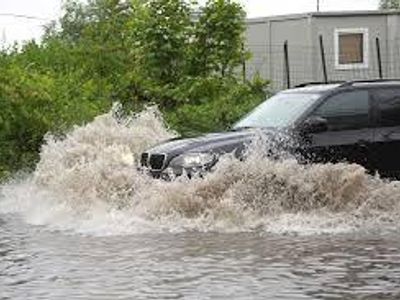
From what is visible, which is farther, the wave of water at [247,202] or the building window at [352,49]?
the building window at [352,49]

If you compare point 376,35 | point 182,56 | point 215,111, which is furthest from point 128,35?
point 376,35

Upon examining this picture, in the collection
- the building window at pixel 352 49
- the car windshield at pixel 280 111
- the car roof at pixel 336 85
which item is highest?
the building window at pixel 352 49

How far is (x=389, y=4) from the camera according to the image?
74.2m

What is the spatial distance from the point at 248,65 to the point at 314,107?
17231 mm

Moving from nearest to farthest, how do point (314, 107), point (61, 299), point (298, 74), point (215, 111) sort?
point (61, 299) < point (314, 107) < point (215, 111) < point (298, 74)

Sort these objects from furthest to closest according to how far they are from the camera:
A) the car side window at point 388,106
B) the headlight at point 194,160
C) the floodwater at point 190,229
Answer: the car side window at point 388,106, the headlight at point 194,160, the floodwater at point 190,229

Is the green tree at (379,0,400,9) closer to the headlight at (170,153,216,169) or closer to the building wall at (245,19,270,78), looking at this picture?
the building wall at (245,19,270,78)

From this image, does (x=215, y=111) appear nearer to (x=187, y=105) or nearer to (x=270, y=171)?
(x=187, y=105)

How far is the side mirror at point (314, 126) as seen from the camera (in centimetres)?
1266

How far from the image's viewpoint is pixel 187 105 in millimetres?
20734

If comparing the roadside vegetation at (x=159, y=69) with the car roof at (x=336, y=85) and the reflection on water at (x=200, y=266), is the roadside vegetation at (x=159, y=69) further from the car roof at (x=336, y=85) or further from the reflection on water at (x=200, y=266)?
the reflection on water at (x=200, y=266)

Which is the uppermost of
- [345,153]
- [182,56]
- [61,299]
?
[182,56]

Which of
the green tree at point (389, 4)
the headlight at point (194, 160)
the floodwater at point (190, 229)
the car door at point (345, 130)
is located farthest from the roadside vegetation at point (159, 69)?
the green tree at point (389, 4)

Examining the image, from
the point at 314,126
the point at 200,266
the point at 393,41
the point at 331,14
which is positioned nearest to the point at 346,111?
the point at 314,126
